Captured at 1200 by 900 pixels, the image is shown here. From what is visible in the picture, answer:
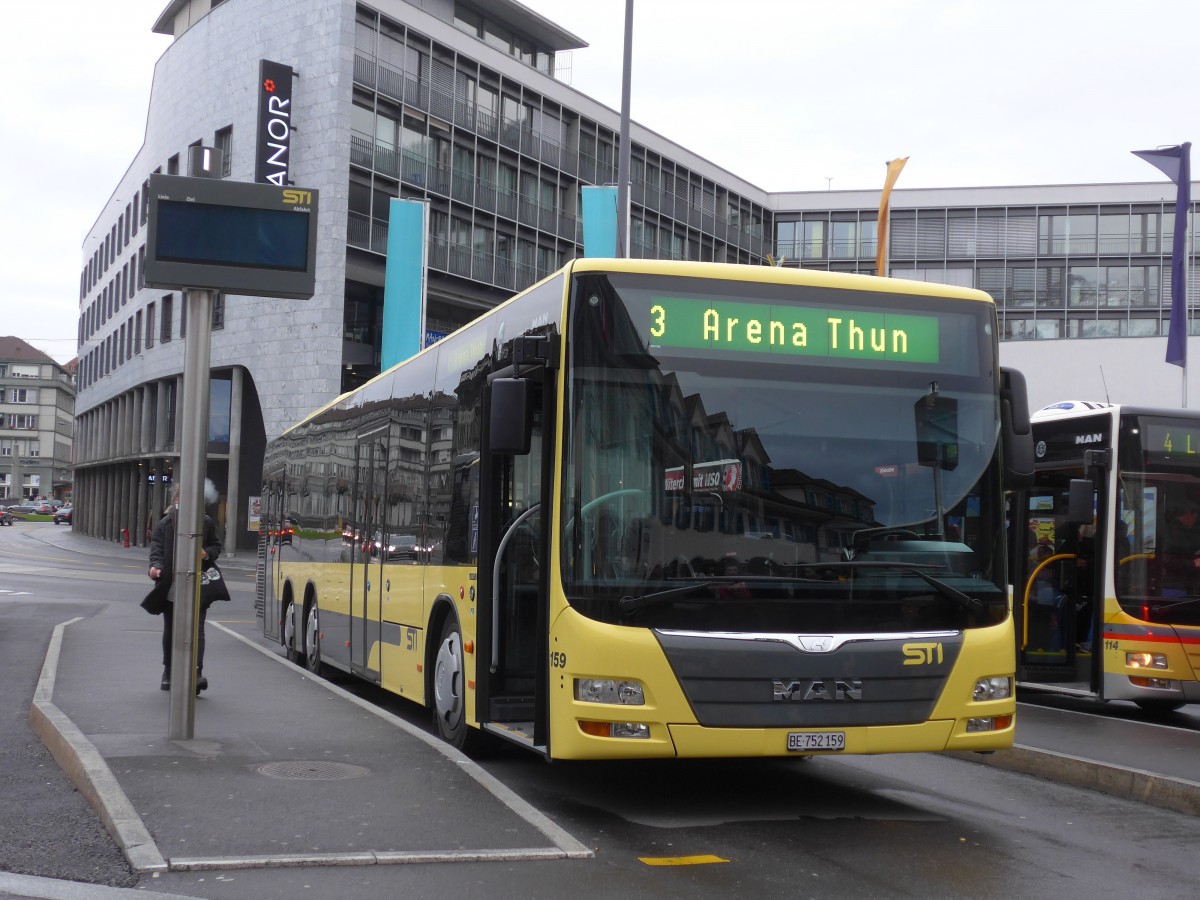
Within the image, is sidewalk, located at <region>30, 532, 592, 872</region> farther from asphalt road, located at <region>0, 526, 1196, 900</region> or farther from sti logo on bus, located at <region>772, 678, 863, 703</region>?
sti logo on bus, located at <region>772, 678, 863, 703</region>

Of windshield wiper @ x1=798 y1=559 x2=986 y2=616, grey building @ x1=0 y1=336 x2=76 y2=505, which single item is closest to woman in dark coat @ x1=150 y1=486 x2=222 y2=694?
windshield wiper @ x1=798 y1=559 x2=986 y2=616

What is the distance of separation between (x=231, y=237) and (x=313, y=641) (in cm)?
697

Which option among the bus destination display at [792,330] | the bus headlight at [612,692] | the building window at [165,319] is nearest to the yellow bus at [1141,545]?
the bus destination display at [792,330]

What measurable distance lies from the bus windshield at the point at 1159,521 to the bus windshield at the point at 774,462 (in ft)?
19.9

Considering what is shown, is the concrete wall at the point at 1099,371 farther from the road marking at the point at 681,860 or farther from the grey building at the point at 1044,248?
the grey building at the point at 1044,248

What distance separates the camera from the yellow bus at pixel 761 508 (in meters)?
7.34

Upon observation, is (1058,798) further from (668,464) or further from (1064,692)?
(1064,692)

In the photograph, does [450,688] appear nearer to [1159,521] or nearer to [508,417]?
[508,417]

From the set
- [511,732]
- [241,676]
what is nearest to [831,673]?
[511,732]

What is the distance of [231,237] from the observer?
9.55 meters

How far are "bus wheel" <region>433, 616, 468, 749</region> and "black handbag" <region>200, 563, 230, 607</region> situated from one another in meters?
2.57

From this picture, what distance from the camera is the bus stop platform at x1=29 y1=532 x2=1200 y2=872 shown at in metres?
6.56

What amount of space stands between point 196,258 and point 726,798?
4907mm

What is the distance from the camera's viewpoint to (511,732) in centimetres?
841
